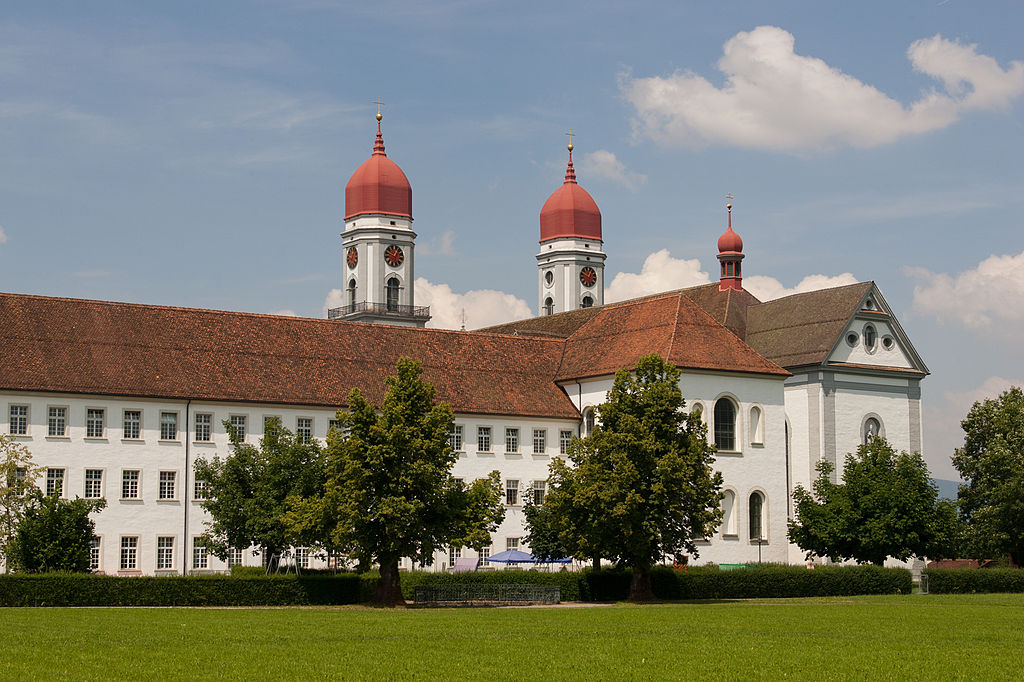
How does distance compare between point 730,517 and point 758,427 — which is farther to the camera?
point 758,427

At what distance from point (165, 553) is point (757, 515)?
93.5 ft

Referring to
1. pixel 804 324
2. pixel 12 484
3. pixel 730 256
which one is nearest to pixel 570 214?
pixel 730 256

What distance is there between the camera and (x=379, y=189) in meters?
116

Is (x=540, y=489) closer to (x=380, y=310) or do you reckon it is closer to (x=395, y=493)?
(x=395, y=493)

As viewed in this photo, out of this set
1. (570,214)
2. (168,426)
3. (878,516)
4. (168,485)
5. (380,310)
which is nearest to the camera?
(168,485)

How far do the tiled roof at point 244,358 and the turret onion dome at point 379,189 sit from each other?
41315 mm

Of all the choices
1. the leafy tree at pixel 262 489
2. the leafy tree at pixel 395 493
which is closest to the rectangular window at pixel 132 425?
the leafy tree at pixel 262 489

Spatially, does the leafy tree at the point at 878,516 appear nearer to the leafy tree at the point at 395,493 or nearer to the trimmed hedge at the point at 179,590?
the leafy tree at the point at 395,493

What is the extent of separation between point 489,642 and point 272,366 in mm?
35130

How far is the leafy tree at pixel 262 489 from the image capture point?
5562cm

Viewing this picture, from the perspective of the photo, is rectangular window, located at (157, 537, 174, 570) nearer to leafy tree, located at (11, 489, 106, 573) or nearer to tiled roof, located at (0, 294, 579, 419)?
tiled roof, located at (0, 294, 579, 419)

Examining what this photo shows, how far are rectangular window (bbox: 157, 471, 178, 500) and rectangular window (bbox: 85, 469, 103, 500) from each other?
8.46 feet

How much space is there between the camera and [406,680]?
2658 centimetres

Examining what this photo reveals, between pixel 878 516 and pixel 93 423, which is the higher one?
pixel 93 423
